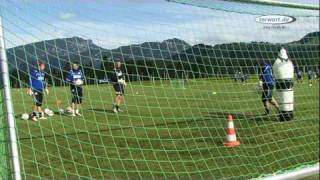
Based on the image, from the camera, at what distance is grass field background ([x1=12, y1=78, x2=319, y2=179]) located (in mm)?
6465

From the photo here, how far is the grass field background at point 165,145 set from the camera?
255 inches

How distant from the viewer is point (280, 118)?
10.8 m

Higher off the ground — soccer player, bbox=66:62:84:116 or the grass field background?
soccer player, bbox=66:62:84:116

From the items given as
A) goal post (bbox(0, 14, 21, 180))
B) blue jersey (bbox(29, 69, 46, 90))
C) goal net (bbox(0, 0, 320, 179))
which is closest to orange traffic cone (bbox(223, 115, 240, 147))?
goal net (bbox(0, 0, 320, 179))

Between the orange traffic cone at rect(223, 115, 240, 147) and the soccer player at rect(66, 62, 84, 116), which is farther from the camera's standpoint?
the orange traffic cone at rect(223, 115, 240, 147)

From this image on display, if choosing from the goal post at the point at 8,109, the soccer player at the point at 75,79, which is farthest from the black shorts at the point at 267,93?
the goal post at the point at 8,109

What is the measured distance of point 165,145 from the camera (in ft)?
27.6

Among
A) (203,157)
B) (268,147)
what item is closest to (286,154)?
(268,147)

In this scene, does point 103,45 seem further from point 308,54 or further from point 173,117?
point 173,117

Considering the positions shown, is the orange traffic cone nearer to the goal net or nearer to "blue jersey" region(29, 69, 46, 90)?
the goal net

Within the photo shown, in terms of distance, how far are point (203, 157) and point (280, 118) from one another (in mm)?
3809

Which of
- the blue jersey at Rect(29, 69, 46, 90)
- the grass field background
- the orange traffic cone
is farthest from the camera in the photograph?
the orange traffic cone

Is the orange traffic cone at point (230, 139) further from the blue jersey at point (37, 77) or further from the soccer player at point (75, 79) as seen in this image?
the blue jersey at point (37, 77)

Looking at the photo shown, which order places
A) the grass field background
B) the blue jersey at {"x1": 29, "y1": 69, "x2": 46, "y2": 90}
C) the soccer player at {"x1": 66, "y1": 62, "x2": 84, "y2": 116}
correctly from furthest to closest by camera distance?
the grass field background → the soccer player at {"x1": 66, "y1": 62, "x2": 84, "y2": 116} → the blue jersey at {"x1": 29, "y1": 69, "x2": 46, "y2": 90}
